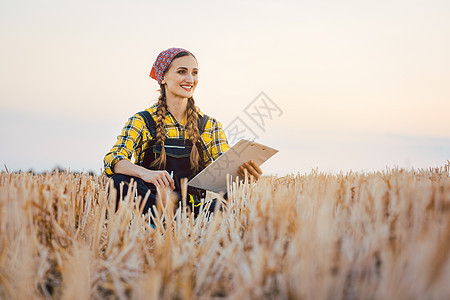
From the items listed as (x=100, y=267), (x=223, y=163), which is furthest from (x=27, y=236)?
(x=223, y=163)

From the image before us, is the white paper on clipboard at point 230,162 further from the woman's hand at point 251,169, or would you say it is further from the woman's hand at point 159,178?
the woman's hand at point 159,178

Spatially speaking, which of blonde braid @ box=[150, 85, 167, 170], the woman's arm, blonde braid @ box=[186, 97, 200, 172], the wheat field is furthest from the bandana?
the wheat field

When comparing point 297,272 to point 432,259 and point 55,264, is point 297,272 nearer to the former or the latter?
point 432,259

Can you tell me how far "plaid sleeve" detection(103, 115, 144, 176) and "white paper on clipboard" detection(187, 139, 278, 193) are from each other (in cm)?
76

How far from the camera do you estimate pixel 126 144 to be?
3.44 metres

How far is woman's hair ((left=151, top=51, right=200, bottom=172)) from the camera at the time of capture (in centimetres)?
352

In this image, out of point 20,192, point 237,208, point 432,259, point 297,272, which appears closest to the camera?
point 432,259

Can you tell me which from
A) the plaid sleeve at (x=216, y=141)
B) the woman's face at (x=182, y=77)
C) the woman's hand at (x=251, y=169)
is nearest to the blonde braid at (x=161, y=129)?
the woman's face at (x=182, y=77)

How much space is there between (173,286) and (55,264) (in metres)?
0.71

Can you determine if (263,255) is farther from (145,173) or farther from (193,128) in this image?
(193,128)

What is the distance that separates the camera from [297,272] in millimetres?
1295

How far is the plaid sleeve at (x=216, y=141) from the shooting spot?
383cm

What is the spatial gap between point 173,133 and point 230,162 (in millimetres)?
947

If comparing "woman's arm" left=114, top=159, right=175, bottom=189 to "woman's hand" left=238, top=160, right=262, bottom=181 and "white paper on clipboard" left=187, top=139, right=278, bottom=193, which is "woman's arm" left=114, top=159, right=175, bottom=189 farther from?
"woman's hand" left=238, top=160, right=262, bottom=181
